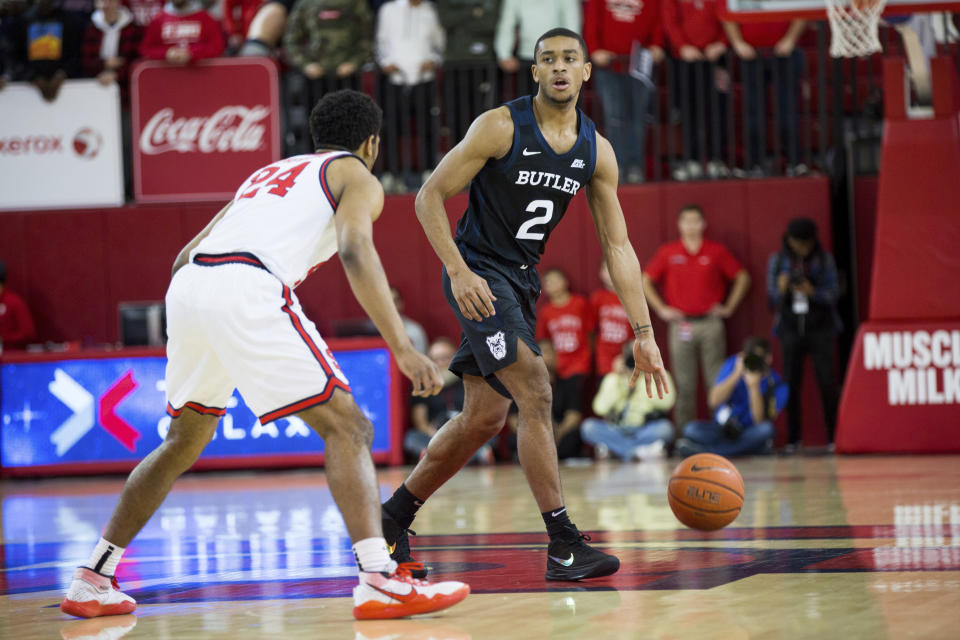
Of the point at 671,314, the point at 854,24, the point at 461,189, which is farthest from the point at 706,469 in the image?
the point at 671,314

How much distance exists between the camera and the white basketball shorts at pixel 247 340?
175 inches

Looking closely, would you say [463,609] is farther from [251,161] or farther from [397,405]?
[251,161]

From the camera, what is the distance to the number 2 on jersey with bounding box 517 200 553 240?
5582 millimetres

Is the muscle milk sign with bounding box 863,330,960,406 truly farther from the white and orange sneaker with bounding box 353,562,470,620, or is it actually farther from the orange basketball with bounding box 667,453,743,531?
the white and orange sneaker with bounding box 353,562,470,620

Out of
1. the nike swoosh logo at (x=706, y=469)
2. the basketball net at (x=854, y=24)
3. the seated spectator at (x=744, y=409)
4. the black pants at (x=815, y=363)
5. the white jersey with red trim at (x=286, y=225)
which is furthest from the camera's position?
the black pants at (x=815, y=363)

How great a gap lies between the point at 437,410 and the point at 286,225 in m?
9.33

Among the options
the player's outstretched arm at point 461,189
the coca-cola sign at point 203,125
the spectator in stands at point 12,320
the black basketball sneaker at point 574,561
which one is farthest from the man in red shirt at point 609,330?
the black basketball sneaker at point 574,561

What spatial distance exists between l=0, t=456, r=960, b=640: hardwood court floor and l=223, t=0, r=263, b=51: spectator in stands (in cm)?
694

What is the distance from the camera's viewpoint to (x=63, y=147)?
15.1 m

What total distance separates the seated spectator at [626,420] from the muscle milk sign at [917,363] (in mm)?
2289

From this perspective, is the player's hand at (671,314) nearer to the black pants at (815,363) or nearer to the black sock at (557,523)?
the black pants at (815,363)

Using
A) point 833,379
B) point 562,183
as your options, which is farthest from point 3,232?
point 562,183

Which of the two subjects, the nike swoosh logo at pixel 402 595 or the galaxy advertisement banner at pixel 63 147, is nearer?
the nike swoosh logo at pixel 402 595

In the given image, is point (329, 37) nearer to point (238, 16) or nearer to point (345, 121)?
point (238, 16)
